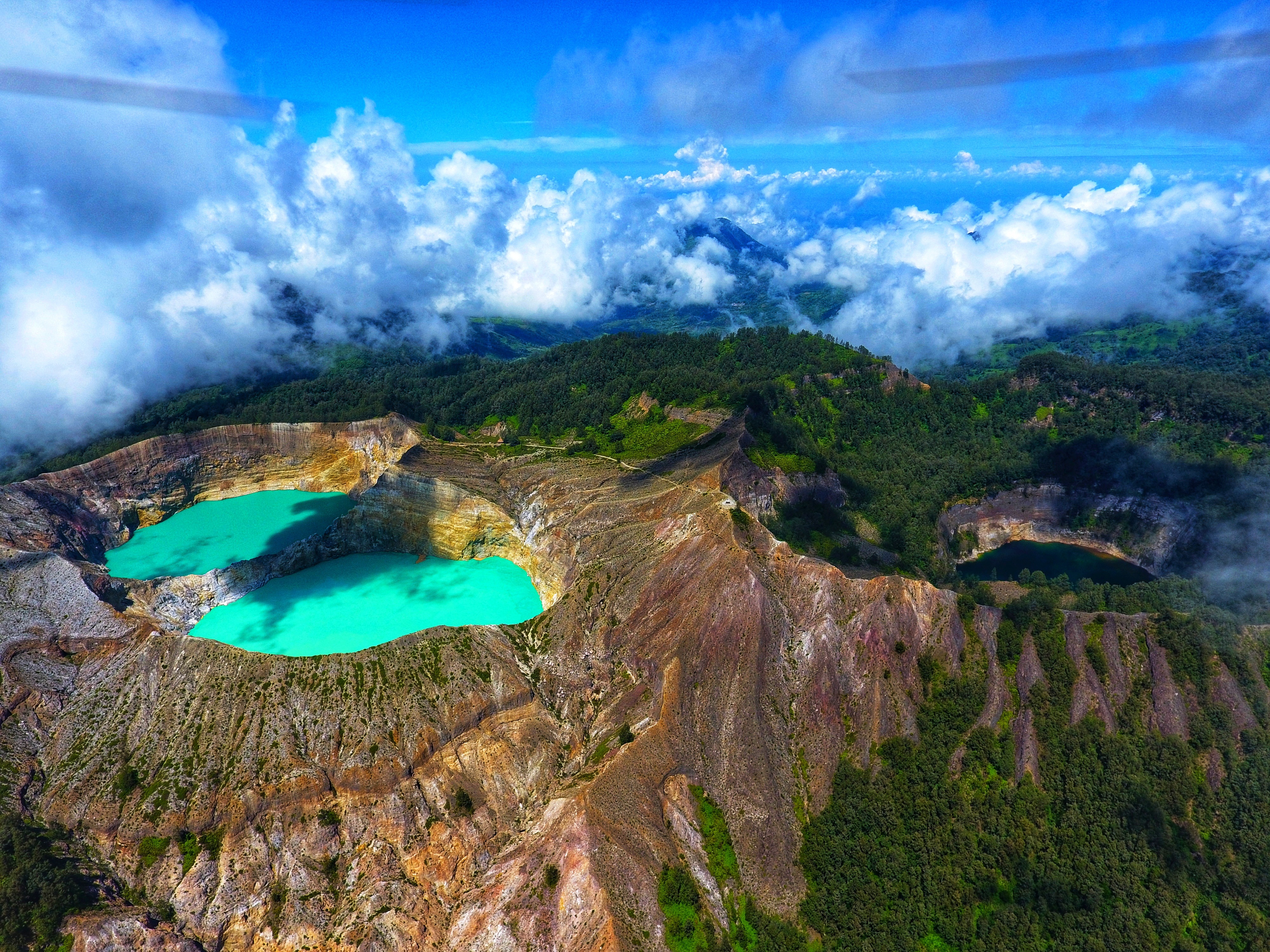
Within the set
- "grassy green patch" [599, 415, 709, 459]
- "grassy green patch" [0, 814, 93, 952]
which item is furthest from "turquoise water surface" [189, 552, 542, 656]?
"grassy green patch" [599, 415, 709, 459]

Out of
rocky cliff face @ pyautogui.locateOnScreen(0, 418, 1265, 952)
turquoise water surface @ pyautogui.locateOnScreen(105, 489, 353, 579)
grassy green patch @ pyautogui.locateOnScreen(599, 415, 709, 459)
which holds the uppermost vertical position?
turquoise water surface @ pyautogui.locateOnScreen(105, 489, 353, 579)

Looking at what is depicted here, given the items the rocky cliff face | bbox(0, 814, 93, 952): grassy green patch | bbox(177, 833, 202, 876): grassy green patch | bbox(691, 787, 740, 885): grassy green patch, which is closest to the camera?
bbox(0, 814, 93, 952): grassy green patch

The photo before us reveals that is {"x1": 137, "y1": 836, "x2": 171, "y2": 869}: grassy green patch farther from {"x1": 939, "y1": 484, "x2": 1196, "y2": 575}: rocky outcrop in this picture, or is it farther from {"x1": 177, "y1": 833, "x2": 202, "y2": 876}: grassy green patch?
{"x1": 939, "y1": 484, "x2": 1196, "y2": 575}: rocky outcrop

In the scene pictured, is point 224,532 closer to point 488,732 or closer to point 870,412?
point 488,732

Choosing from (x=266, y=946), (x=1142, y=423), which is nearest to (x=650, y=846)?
(x=266, y=946)

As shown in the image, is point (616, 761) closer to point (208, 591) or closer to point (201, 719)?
point (201, 719)

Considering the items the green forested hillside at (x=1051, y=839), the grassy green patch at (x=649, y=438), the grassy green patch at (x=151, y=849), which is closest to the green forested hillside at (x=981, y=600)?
Result: the green forested hillside at (x=1051, y=839)
